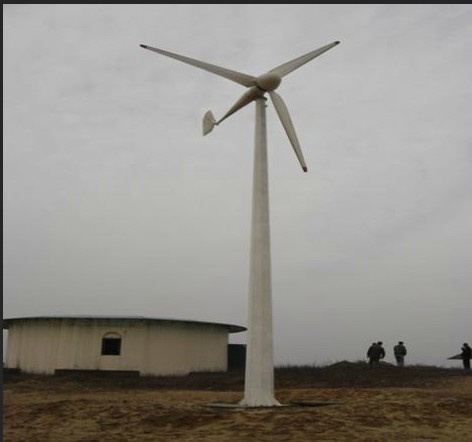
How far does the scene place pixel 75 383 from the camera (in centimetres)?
2992

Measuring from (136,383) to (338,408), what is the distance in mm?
16182

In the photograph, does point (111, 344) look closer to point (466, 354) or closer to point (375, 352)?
point (375, 352)

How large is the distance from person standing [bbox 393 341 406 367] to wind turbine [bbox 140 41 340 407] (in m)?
16.1

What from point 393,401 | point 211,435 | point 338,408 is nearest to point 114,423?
point 211,435

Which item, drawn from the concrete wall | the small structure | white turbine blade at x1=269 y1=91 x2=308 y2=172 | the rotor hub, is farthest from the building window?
the rotor hub

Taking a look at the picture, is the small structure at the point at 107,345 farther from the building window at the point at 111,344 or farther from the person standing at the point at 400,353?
the person standing at the point at 400,353

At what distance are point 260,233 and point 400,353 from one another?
676 inches

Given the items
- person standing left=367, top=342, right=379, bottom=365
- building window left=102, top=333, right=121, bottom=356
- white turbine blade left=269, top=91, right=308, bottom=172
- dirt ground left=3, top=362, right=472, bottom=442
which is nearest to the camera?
dirt ground left=3, top=362, right=472, bottom=442

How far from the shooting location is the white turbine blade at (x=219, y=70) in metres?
19.7

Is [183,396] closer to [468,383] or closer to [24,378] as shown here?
[468,383]

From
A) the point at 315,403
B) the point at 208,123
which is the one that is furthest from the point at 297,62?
the point at 315,403

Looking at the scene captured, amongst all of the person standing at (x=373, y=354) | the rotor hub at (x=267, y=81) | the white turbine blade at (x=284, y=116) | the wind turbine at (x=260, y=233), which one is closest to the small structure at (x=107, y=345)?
the person standing at (x=373, y=354)

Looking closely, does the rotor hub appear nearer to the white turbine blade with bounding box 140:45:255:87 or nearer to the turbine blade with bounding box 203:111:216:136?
the white turbine blade with bounding box 140:45:255:87

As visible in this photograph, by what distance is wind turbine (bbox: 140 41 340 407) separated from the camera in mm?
17234
